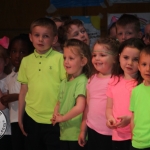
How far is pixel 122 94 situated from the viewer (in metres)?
2.70

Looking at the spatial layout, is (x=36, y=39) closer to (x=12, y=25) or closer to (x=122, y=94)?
(x=122, y=94)

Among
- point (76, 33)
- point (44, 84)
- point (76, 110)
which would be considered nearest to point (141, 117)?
point (76, 110)

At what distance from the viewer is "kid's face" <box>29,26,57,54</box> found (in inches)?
127

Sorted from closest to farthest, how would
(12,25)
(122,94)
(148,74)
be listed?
(148,74) → (122,94) → (12,25)

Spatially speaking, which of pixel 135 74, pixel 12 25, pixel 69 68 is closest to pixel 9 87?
pixel 69 68

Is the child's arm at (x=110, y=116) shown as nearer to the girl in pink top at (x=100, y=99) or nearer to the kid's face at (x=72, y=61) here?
the girl in pink top at (x=100, y=99)

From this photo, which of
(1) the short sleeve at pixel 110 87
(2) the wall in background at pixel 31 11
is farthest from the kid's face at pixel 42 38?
(2) the wall in background at pixel 31 11

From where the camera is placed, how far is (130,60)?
104 inches

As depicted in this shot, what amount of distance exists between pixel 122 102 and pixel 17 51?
1437 millimetres

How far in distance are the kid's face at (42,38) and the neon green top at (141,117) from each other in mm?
997

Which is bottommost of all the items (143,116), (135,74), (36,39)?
(143,116)

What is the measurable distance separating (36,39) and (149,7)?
2.43m

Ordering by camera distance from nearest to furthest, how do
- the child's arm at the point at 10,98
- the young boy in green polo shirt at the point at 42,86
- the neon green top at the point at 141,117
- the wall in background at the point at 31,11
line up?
the neon green top at the point at 141,117 → the young boy in green polo shirt at the point at 42,86 → the child's arm at the point at 10,98 → the wall in background at the point at 31,11

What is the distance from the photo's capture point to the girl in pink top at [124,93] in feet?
8.69
